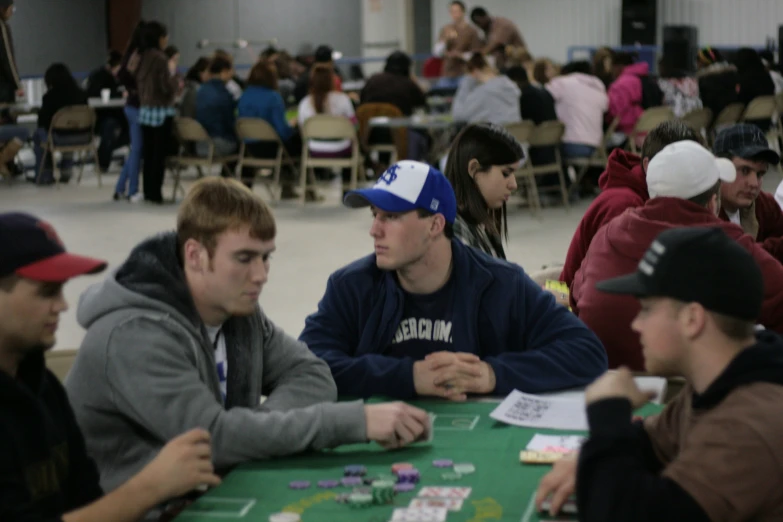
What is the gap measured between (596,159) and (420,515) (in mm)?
8790

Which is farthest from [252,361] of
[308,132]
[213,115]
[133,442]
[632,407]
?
[213,115]

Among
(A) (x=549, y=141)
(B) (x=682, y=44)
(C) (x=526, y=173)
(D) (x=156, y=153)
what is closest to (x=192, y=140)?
(D) (x=156, y=153)

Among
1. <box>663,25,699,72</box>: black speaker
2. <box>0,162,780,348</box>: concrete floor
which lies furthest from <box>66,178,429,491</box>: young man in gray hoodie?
<box>663,25,699,72</box>: black speaker

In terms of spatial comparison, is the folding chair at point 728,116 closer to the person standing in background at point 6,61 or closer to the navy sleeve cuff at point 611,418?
the person standing in background at point 6,61

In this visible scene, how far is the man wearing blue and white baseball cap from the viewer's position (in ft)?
9.68

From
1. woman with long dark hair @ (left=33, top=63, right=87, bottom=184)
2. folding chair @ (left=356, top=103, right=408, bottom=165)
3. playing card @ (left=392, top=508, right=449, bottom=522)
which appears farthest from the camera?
woman with long dark hair @ (left=33, top=63, right=87, bottom=184)

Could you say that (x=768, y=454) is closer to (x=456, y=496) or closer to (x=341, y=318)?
(x=456, y=496)

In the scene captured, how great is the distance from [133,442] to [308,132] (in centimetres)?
784

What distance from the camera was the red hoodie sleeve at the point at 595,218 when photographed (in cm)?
425

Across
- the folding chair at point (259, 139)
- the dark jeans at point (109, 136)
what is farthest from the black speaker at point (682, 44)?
the dark jeans at point (109, 136)

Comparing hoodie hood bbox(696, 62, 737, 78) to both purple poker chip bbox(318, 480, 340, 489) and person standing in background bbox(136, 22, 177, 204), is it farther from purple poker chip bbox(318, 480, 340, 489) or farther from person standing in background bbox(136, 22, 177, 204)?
purple poker chip bbox(318, 480, 340, 489)

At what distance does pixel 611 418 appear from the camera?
1825 millimetres

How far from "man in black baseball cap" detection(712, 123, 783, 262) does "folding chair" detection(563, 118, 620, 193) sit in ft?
18.2

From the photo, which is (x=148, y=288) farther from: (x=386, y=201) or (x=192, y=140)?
(x=192, y=140)
